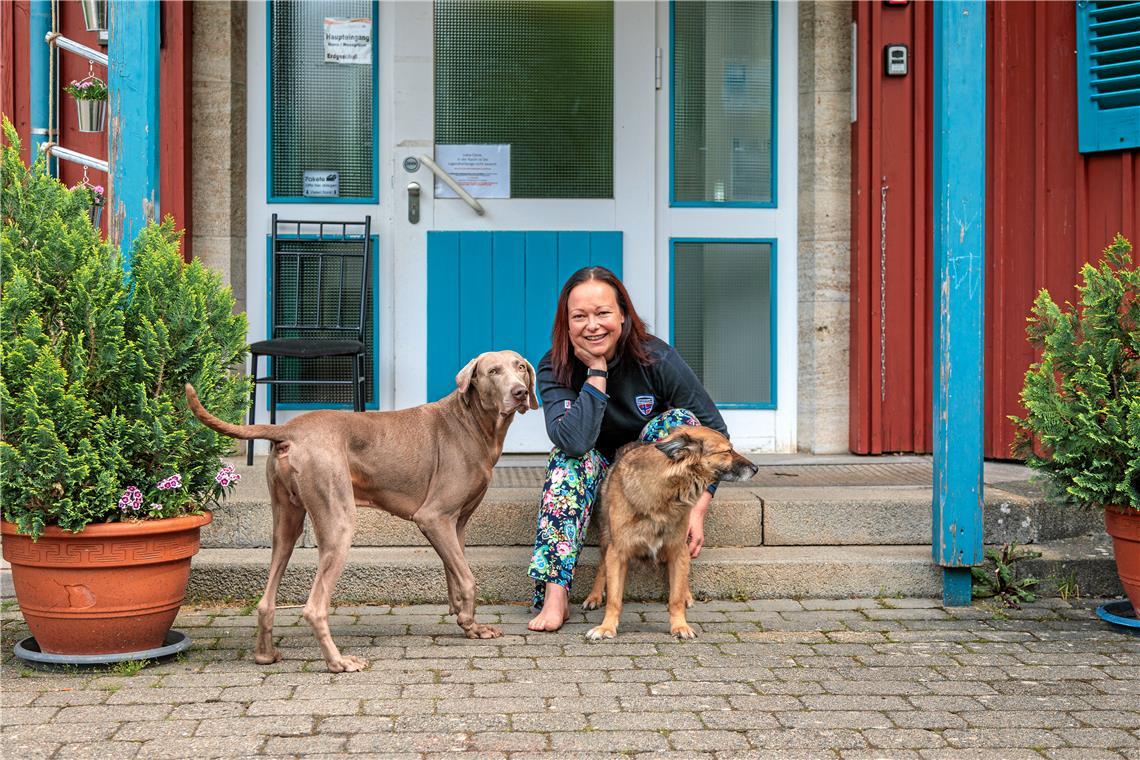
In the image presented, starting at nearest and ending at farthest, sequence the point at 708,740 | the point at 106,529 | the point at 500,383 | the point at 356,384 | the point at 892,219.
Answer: the point at 708,740
the point at 106,529
the point at 500,383
the point at 356,384
the point at 892,219

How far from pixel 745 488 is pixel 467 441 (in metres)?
1.82

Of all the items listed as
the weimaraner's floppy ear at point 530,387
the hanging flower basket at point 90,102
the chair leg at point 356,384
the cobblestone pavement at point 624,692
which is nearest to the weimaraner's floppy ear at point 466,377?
the weimaraner's floppy ear at point 530,387

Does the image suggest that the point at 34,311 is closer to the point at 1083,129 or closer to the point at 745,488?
the point at 745,488

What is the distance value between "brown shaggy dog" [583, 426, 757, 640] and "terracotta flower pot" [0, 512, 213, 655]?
1575mm

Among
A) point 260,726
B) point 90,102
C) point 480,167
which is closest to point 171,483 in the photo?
point 260,726

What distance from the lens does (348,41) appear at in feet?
22.2

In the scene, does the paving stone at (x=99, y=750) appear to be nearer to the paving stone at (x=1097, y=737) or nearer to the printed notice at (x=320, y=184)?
the paving stone at (x=1097, y=737)

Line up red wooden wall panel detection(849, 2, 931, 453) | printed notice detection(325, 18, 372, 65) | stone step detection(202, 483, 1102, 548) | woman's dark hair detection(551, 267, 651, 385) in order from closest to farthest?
woman's dark hair detection(551, 267, 651, 385) → stone step detection(202, 483, 1102, 548) → red wooden wall panel detection(849, 2, 931, 453) → printed notice detection(325, 18, 372, 65)

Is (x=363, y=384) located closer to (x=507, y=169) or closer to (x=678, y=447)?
(x=507, y=169)

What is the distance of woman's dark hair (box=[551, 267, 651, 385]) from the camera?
4754 millimetres

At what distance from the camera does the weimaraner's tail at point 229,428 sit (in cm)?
386

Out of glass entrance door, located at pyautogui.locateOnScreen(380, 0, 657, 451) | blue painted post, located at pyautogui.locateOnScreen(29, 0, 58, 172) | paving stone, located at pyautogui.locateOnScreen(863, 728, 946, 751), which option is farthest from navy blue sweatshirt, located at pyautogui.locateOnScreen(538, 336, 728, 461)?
blue painted post, located at pyautogui.locateOnScreen(29, 0, 58, 172)

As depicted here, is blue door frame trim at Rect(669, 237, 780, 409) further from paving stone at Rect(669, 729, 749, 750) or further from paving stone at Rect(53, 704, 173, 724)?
paving stone at Rect(53, 704, 173, 724)

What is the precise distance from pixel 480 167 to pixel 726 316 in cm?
168
